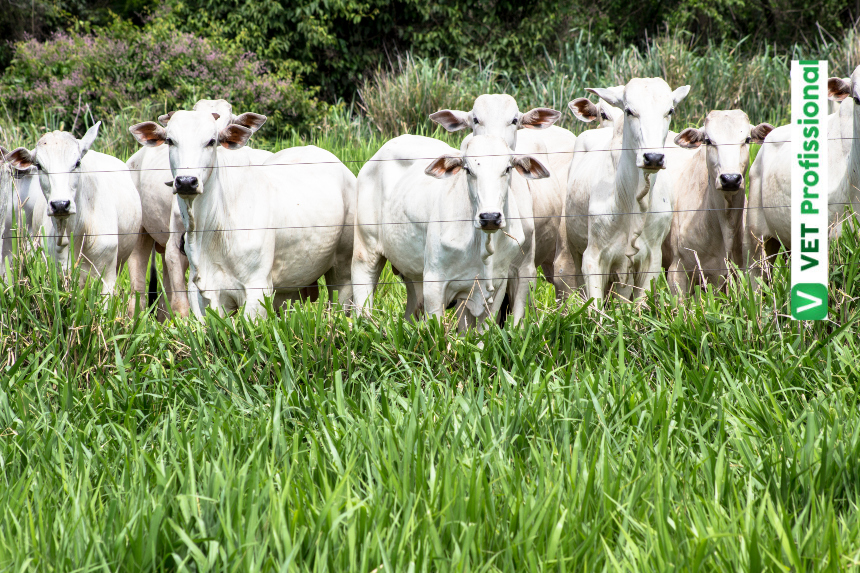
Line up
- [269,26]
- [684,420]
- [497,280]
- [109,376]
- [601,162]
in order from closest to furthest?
[684,420] → [109,376] → [497,280] → [601,162] → [269,26]

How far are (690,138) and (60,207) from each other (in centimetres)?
389

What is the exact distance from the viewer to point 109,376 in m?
3.97

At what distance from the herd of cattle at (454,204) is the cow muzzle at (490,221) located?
A: 0.04ft

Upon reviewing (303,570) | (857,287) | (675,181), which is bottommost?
(303,570)

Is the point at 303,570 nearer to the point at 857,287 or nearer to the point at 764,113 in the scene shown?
the point at 857,287

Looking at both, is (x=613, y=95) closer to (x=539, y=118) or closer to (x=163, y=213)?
(x=539, y=118)

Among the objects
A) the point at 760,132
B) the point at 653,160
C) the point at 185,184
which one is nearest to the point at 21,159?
the point at 185,184

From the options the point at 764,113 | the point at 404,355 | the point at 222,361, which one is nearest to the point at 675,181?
the point at 404,355

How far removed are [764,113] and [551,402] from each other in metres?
9.20

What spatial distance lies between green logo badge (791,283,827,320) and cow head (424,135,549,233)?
4.94 ft

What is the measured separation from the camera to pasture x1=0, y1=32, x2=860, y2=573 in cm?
243

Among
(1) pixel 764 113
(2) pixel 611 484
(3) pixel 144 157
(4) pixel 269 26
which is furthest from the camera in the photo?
(4) pixel 269 26

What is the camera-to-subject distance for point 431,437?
3086 mm

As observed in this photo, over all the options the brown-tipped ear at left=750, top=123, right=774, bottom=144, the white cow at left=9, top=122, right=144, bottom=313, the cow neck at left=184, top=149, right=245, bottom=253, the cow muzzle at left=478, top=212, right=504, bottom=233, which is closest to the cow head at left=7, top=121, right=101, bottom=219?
the white cow at left=9, top=122, right=144, bottom=313
